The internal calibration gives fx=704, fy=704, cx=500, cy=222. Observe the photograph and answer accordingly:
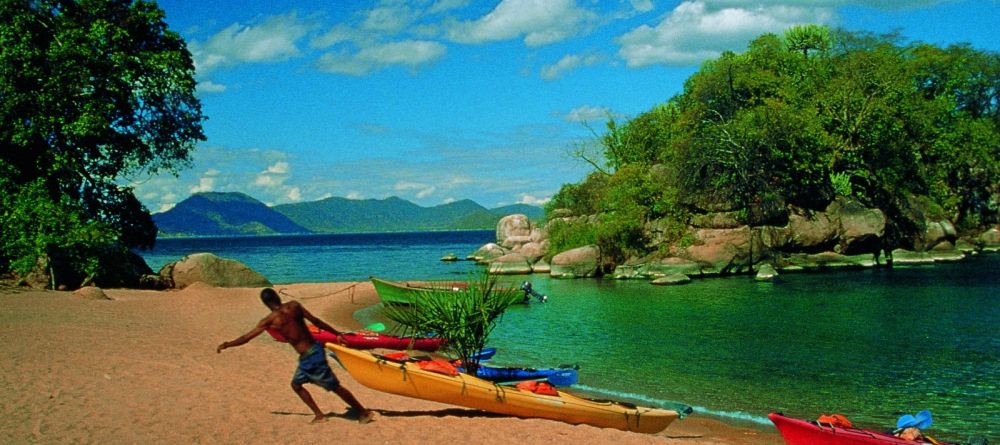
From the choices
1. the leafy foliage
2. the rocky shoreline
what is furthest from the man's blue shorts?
the rocky shoreline

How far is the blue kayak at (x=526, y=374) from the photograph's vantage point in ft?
47.5

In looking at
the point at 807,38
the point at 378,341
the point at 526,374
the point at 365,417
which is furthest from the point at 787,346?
the point at 807,38

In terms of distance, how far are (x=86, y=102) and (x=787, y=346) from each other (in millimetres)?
29528

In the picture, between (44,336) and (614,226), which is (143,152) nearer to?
(44,336)

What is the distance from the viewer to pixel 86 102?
100 feet

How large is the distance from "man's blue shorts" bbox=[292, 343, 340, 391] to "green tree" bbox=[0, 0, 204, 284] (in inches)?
910

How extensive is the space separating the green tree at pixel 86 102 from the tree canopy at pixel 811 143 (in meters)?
28.9

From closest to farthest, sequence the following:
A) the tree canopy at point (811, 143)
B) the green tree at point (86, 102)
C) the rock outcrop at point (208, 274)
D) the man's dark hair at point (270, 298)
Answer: the man's dark hair at point (270, 298), the green tree at point (86, 102), the rock outcrop at point (208, 274), the tree canopy at point (811, 143)

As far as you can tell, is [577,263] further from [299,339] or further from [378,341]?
[299,339]

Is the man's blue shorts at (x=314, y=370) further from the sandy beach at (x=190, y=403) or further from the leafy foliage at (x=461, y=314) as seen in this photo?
the leafy foliage at (x=461, y=314)

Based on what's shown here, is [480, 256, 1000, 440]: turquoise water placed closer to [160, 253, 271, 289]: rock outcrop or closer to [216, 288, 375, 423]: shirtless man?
[216, 288, 375, 423]: shirtless man

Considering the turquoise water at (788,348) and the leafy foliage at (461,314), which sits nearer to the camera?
the leafy foliage at (461,314)

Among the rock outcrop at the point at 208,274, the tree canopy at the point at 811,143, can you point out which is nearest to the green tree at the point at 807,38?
the tree canopy at the point at 811,143

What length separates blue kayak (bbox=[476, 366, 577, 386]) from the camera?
14.5 m
